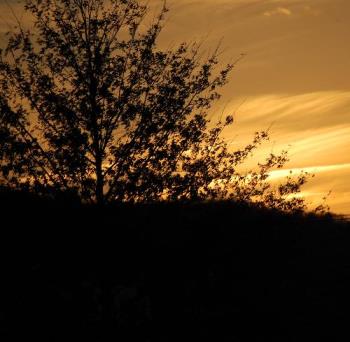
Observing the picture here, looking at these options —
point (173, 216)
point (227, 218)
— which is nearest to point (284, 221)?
point (227, 218)

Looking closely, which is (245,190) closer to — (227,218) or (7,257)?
(227,218)

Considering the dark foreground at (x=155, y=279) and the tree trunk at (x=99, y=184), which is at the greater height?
the tree trunk at (x=99, y=184)

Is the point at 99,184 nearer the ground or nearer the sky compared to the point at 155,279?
nearer the sky

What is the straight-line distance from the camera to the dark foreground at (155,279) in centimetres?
1728

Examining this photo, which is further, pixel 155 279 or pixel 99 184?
pixel 155 279

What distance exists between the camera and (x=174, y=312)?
68.2 ft

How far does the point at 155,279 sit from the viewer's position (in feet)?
71.3

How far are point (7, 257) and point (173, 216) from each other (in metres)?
6.33

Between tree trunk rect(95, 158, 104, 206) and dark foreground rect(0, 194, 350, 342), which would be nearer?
tree trunk rect(95, 158, 104, 206)

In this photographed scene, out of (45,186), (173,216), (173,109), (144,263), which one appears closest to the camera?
(45,186)

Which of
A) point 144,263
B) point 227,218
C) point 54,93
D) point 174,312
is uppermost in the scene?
point 54,93

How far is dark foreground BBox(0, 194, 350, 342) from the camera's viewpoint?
17281 mm

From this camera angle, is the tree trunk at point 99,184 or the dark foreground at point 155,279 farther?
the dark foreground at point 155,279

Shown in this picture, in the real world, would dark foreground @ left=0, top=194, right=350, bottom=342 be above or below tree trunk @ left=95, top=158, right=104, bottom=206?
below
